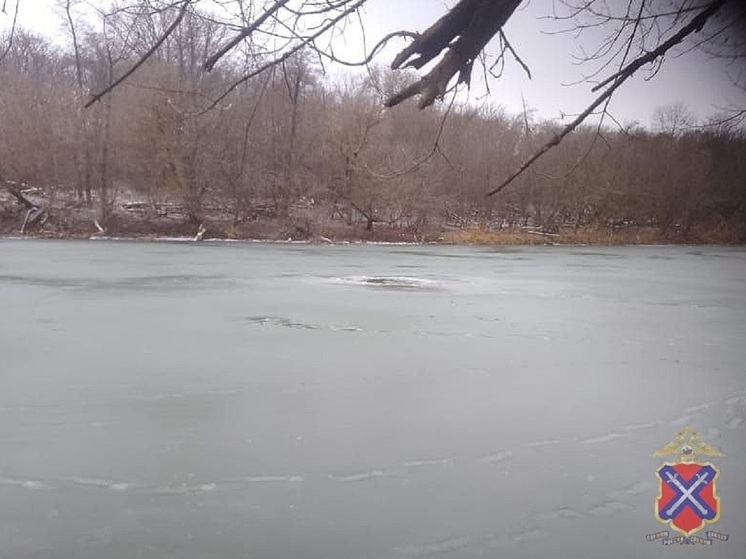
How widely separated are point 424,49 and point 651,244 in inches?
738

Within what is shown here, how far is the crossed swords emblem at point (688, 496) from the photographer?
1887mm

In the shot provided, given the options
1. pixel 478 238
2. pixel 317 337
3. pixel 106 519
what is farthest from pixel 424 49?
pixel 478 238

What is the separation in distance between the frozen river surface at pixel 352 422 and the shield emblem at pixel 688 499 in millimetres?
372

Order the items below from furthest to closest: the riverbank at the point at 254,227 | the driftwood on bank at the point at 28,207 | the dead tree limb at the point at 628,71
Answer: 1. the riverbank at the point at 254,227
2. the driftwood on bank at the point at 28,207
3. the dead tree limb at the point at 628,71

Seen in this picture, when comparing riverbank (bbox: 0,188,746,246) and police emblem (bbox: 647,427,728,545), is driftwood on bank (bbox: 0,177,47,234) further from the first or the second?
police emblem (bbox: 647,427,728,545)

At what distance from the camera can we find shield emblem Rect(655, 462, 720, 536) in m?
1.89

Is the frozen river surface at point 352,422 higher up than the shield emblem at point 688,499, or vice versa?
the shield emblem at point 688,499

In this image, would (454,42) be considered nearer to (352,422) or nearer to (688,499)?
(688,499)

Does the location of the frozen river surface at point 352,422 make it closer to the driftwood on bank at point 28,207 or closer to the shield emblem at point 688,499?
the shield emblem at point 688,499

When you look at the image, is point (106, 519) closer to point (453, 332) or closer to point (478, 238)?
point (453, 332)

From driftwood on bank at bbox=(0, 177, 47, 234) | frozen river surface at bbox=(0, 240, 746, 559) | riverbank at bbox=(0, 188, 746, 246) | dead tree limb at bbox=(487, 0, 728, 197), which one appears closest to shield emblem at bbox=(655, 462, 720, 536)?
frozen river surface at bbox=(0, 240, 746, 559)

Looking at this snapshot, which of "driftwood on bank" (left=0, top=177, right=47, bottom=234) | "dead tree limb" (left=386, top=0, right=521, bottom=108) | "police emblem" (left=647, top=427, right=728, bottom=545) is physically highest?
"dead tree limb" (left=386, top=0, right=521, bottom=108)

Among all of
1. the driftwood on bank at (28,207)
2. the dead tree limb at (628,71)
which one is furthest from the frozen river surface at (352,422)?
the driftwood on bank at (28,207)

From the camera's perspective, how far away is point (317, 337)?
6641 mm
